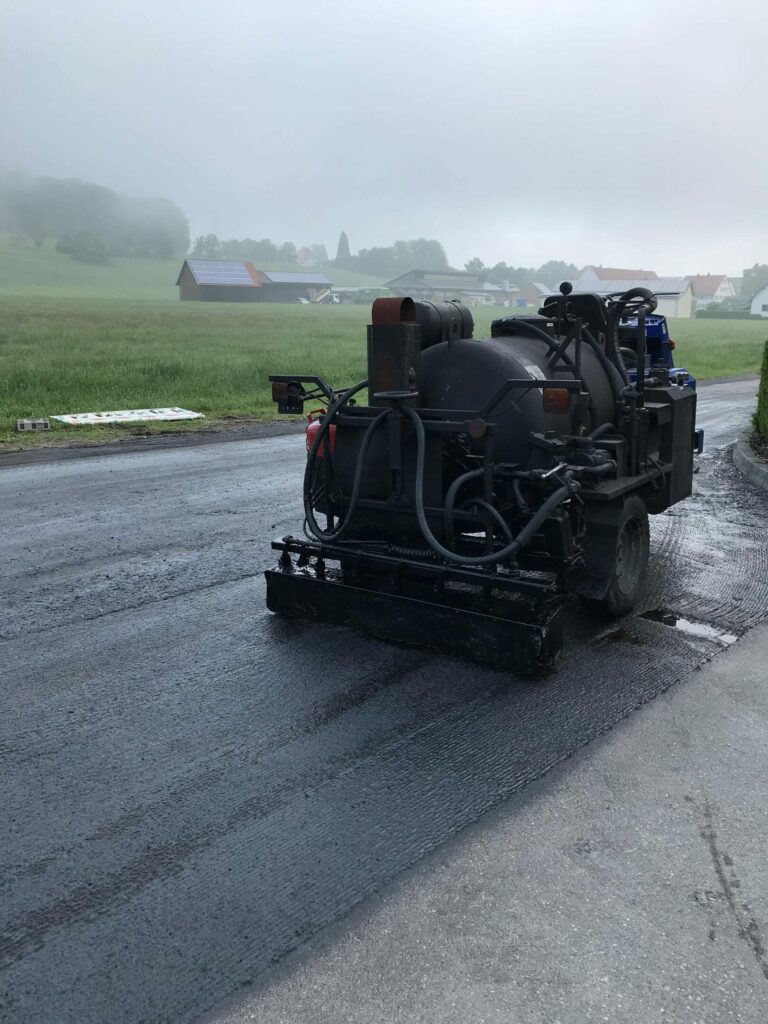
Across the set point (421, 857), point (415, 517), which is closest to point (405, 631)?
point (415, 517)

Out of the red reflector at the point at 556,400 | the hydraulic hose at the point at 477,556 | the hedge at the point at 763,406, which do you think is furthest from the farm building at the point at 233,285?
the red reflector at the point at 556,400

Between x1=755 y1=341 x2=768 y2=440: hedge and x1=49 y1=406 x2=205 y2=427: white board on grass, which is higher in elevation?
x1=755 y1=341 x2=768 y2=440: hedge

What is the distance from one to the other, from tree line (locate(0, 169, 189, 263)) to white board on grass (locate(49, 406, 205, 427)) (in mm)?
123933

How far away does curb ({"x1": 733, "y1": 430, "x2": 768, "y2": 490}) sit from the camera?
34.6ft

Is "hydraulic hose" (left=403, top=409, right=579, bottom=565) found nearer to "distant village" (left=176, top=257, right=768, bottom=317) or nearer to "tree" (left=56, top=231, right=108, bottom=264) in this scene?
"distant village" (left=176, top=257, right=768, bottom=317)

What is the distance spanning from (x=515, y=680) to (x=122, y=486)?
20.2 ft

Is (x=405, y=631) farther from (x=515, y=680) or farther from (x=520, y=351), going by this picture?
(x=520, y=351)

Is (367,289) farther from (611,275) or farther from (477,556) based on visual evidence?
(477,556)

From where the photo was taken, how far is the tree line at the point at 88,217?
465 feet

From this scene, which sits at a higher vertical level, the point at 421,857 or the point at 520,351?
the point at 520,351

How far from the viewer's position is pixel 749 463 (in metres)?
11.2

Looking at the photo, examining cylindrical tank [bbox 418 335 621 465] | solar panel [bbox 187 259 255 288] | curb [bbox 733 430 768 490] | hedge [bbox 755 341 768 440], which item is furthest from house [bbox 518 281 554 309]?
cylindrical tank [bbox 418 335 621 465]

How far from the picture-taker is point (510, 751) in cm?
405

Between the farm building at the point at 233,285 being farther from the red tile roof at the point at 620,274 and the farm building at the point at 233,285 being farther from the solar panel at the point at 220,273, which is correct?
the red tile roof at the point at 620,274
